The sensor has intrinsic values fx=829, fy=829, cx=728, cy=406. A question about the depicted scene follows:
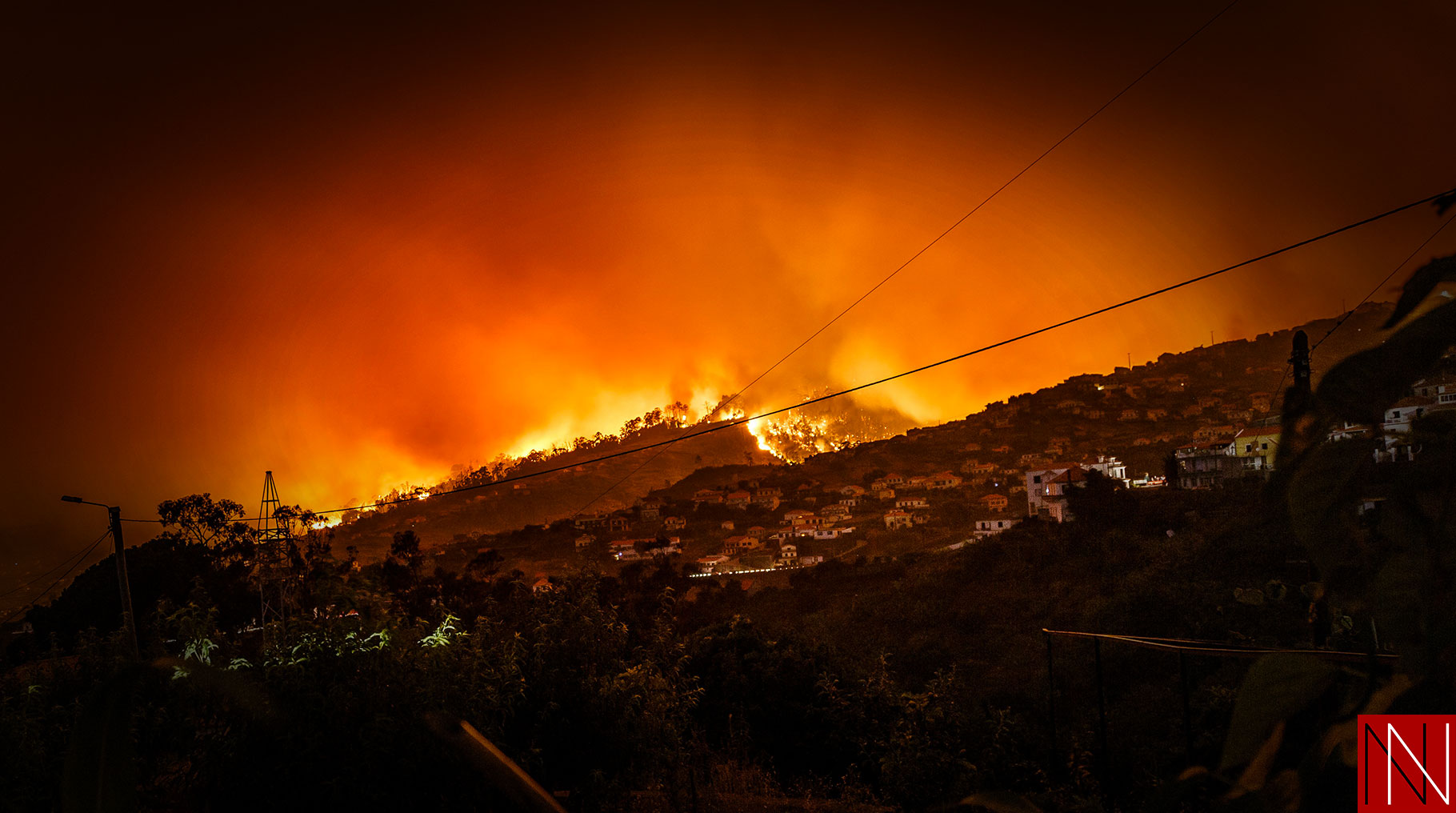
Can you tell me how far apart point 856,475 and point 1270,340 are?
37839mm

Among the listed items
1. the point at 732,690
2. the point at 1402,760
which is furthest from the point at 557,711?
the point at 1402,760

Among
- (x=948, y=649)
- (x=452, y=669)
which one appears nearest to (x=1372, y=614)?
(x=452, y=669)

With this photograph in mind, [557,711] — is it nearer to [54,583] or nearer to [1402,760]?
[1402,760]

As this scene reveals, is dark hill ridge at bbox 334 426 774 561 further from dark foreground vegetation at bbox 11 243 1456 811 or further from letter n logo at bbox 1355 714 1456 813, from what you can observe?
letter n logo at bbox 1355 714 1456 813

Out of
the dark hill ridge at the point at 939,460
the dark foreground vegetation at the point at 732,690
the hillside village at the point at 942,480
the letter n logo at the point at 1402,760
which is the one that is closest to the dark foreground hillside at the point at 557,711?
the dark foreground vegetation at the point at 732,690

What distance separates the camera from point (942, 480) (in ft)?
188

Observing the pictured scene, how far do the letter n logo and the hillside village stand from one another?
30453mm

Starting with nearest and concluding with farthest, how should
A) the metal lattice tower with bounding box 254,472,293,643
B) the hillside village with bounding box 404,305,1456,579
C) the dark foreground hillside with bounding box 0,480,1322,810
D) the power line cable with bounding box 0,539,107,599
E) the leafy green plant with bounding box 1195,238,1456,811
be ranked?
the leafy green plant with bounding box 1195,238,1456,811, the dark foreground hillside with bounding box 0,480,1322,810, the metal lattice tower with bounding box 254,472,293,643, the power line cable with bounding box 0,539,107,599, the hillside village with bounding box 404,305,1456,579

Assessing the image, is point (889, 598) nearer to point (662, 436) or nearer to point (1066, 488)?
point (1066, 488)

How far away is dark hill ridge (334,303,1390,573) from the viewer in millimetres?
49562

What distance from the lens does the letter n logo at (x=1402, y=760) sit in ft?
2.53

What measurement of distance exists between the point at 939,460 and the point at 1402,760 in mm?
67642

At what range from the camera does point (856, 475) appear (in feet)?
211

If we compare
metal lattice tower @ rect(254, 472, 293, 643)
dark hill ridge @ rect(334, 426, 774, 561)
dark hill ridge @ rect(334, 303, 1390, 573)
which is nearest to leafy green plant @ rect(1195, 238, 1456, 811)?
metal lattice tower @ rect(254, 472, 293, 643)
